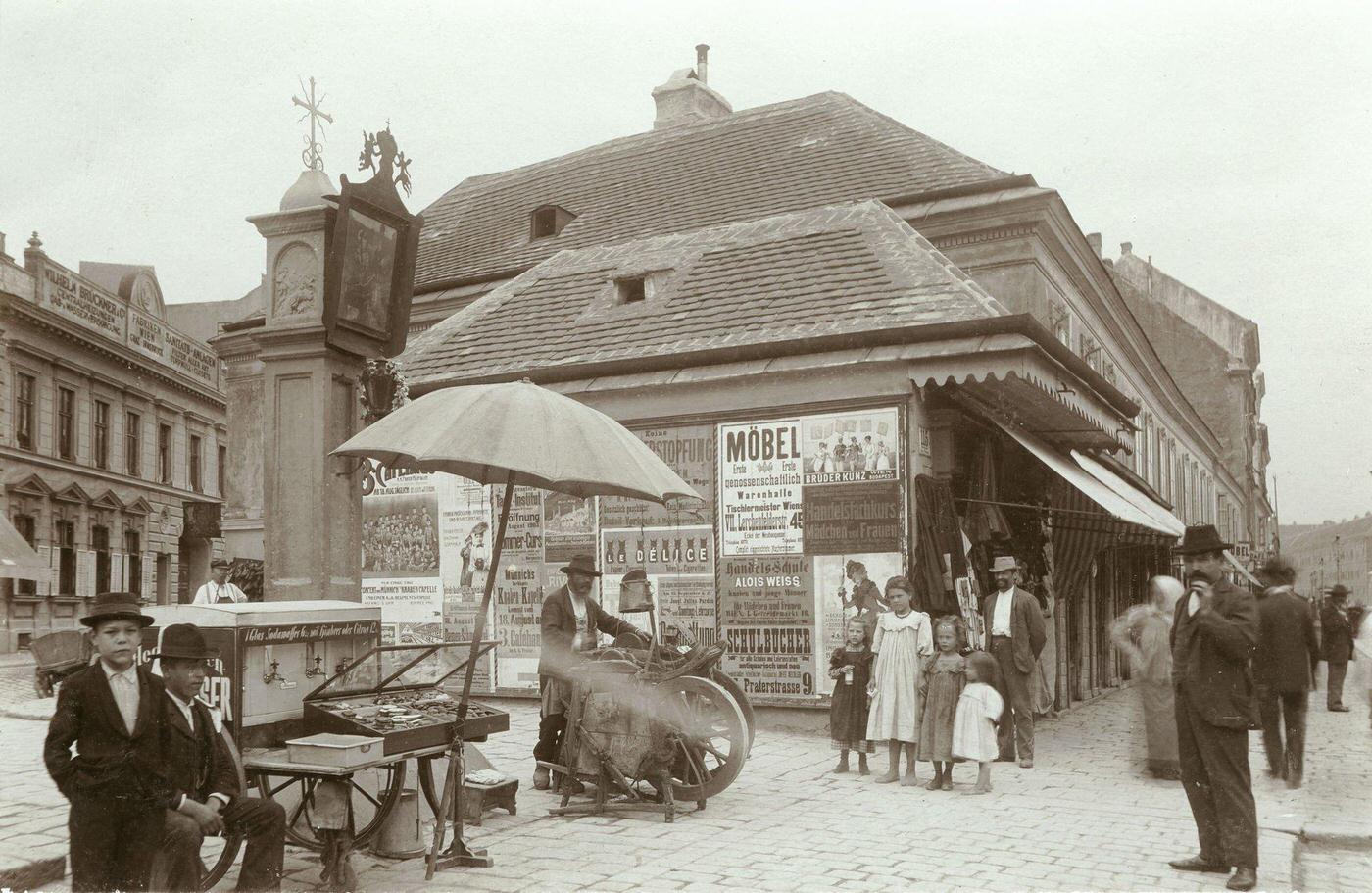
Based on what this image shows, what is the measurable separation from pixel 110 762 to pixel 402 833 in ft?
6.16

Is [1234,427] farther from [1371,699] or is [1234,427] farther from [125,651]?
[125,651]

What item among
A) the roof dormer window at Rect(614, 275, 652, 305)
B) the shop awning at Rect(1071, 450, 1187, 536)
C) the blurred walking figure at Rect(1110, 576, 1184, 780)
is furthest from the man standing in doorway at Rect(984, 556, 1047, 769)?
the roof dormer window at Rect(614, 275, 652, 305)

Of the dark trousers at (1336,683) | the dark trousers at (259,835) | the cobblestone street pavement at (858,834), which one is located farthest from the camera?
the dark trousers at (1336,683)

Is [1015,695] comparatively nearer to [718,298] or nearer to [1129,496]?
[1129,496]

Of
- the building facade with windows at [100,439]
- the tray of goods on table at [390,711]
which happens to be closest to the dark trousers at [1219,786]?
the tray of goods on table at [390,711]

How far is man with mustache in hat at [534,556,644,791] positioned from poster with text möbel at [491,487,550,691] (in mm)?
4818

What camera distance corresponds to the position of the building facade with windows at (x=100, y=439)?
112 feet

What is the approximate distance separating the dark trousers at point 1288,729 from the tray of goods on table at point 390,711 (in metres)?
6.67

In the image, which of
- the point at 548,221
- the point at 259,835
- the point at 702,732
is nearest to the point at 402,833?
the point at 259,835

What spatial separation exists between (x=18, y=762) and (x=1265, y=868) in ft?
→ 30.1

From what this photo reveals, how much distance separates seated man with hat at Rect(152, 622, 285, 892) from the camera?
4.86 metres

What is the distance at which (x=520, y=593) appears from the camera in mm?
13633

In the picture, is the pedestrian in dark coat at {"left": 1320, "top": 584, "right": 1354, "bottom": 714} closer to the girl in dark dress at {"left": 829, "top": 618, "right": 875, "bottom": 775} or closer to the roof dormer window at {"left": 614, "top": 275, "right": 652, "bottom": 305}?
the girl in dark dress at {"left": 829, "top": 618, "right": 875, "bottom": 775}

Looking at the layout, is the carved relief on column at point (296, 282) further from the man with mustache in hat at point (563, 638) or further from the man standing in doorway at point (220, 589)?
the man standing in doorway at point (220, 589)
